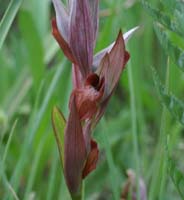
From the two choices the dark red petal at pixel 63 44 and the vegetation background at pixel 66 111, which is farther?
the vegetation background at pixel 66 111

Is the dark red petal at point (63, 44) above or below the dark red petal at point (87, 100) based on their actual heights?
above

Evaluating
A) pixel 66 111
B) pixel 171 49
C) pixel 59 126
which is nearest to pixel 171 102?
pixel 171 49

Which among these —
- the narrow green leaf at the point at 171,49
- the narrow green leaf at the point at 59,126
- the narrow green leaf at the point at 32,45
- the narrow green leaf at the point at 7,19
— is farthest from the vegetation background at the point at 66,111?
the narrow green leaf at the point at 171,49

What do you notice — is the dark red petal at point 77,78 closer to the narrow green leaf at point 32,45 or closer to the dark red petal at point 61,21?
the dark red petal at point 61,21

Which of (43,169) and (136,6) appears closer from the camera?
(43,169)

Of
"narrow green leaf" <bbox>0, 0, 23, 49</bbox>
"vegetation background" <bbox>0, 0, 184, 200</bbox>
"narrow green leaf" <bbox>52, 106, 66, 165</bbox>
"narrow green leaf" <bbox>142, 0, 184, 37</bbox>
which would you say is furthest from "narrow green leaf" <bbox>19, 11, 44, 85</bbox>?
"narrow green leaf" <bbox>142, 0, 184, 37</bbox>

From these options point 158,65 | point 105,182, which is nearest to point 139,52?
point 158,65

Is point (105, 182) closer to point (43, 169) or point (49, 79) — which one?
point (43, 169)
